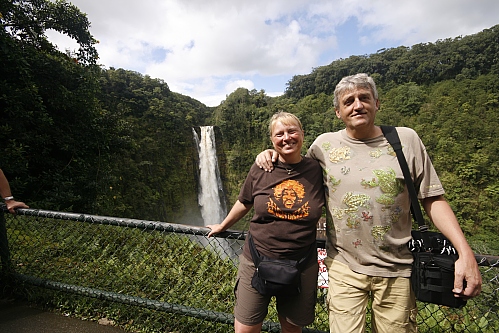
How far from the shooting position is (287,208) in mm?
1393

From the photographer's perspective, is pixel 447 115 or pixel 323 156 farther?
pixel 447 115

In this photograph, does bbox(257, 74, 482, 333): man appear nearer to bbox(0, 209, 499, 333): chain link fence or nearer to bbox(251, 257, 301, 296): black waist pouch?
bbox(251, 257, 301, 296): black waist pouch

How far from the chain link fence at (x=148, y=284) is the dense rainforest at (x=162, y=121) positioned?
3.62 metres

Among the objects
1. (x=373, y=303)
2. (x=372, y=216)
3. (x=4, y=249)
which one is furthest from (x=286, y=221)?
(x=4, y=249)

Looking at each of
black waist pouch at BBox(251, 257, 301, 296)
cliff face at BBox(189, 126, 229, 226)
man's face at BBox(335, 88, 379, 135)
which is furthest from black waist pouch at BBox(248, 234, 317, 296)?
cliff face at BBox(189, 126, 229, 226)

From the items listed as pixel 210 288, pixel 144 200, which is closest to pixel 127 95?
pixel 144 200

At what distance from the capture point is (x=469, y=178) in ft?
93.7

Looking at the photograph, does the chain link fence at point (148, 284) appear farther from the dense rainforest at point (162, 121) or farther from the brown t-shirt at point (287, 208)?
the dense rainforest at point (162, 121)

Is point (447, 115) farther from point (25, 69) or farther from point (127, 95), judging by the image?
point (25, 69)

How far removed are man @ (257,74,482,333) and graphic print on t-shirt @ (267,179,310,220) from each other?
16 cm

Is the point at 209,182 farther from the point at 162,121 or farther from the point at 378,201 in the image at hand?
the point at 378,201

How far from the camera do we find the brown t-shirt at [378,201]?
1307 millimetres

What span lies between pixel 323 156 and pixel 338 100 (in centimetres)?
30

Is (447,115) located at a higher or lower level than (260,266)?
higher
